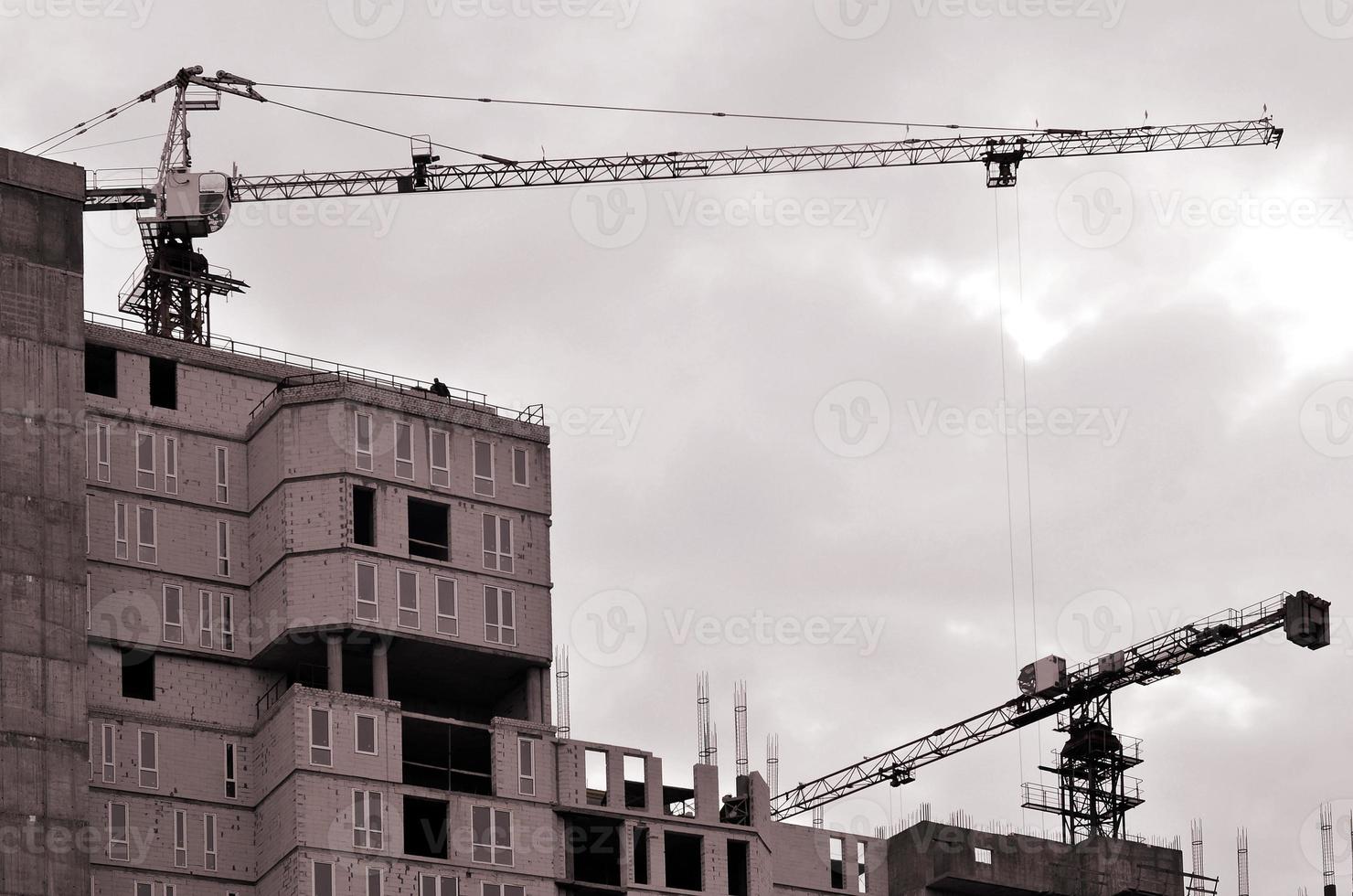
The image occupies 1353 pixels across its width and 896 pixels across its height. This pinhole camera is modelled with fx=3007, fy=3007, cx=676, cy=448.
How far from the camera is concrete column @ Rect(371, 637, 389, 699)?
14675 cm

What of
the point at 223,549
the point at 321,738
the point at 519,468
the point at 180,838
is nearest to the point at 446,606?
the point at 519,468

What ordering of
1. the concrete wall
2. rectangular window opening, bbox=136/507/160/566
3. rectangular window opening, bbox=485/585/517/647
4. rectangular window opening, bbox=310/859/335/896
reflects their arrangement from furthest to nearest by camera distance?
rectangular window opening, bbox=485/585/517/647, rectangular window opening, bbox=136/507/160/566, rectangular window opening, bbox=310/859/335/896, the concrete wall

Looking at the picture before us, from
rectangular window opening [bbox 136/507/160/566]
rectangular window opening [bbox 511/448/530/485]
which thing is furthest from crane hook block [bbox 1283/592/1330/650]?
rectangular window opening [bbox 136/507/160/566]

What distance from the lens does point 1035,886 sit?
166m

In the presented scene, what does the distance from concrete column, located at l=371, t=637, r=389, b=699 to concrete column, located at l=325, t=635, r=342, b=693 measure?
205 centimetres

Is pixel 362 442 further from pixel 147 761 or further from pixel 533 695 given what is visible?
pixel 147 761

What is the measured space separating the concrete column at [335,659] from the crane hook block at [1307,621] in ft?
219

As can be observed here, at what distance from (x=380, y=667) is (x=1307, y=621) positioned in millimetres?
65362

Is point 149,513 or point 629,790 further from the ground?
point 149,513

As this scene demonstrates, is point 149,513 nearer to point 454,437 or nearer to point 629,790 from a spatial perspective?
point 454,437

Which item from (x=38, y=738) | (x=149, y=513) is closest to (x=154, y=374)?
(x=149, y=513)

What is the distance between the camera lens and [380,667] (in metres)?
147

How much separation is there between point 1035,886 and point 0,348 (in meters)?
63.7

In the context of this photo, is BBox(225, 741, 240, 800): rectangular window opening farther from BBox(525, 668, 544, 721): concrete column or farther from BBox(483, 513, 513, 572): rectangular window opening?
BBox(483, 513, 513, 572): rectangular window opening
